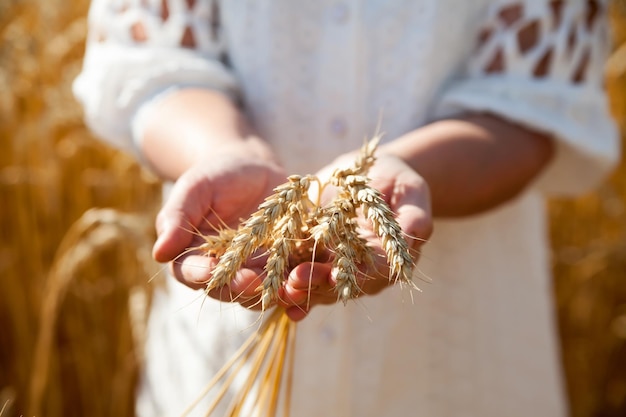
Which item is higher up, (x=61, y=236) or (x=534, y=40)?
(x=534, y=40)

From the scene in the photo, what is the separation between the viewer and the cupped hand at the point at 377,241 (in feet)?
1.91

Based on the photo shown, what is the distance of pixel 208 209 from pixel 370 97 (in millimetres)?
365

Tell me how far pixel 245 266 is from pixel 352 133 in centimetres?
39

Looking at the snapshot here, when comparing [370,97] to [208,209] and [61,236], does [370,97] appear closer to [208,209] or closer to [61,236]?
[208,209]

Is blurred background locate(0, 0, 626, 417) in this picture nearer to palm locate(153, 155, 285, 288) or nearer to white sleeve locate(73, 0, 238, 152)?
white sleeve locate(73, 0, 238, 152)

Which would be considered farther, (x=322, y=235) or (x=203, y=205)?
(x=203, y=205)

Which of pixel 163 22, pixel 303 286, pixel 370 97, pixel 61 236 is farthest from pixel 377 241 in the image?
pixel 61 236

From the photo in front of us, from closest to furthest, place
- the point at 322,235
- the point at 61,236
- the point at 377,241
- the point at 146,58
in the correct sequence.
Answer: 1. the point at 322,235
2. the point at 377,241
3. the point at 146,58
4. the point at 61,236

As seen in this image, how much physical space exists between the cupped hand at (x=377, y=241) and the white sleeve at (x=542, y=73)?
0.90 ft

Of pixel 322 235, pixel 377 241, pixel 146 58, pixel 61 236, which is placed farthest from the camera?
pixel 61 236

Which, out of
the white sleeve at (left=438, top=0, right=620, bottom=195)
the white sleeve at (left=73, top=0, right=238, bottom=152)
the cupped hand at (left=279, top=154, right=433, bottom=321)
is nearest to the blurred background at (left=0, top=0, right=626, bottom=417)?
the white sleeve at (left=73, top=0, right=238, bottom=152)

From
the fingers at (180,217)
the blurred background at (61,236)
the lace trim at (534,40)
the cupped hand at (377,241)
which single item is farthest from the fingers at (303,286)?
the blurred background at (61,236)

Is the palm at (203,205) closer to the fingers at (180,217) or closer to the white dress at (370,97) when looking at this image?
the fingers at (180,217)

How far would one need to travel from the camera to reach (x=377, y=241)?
2.14 ft
